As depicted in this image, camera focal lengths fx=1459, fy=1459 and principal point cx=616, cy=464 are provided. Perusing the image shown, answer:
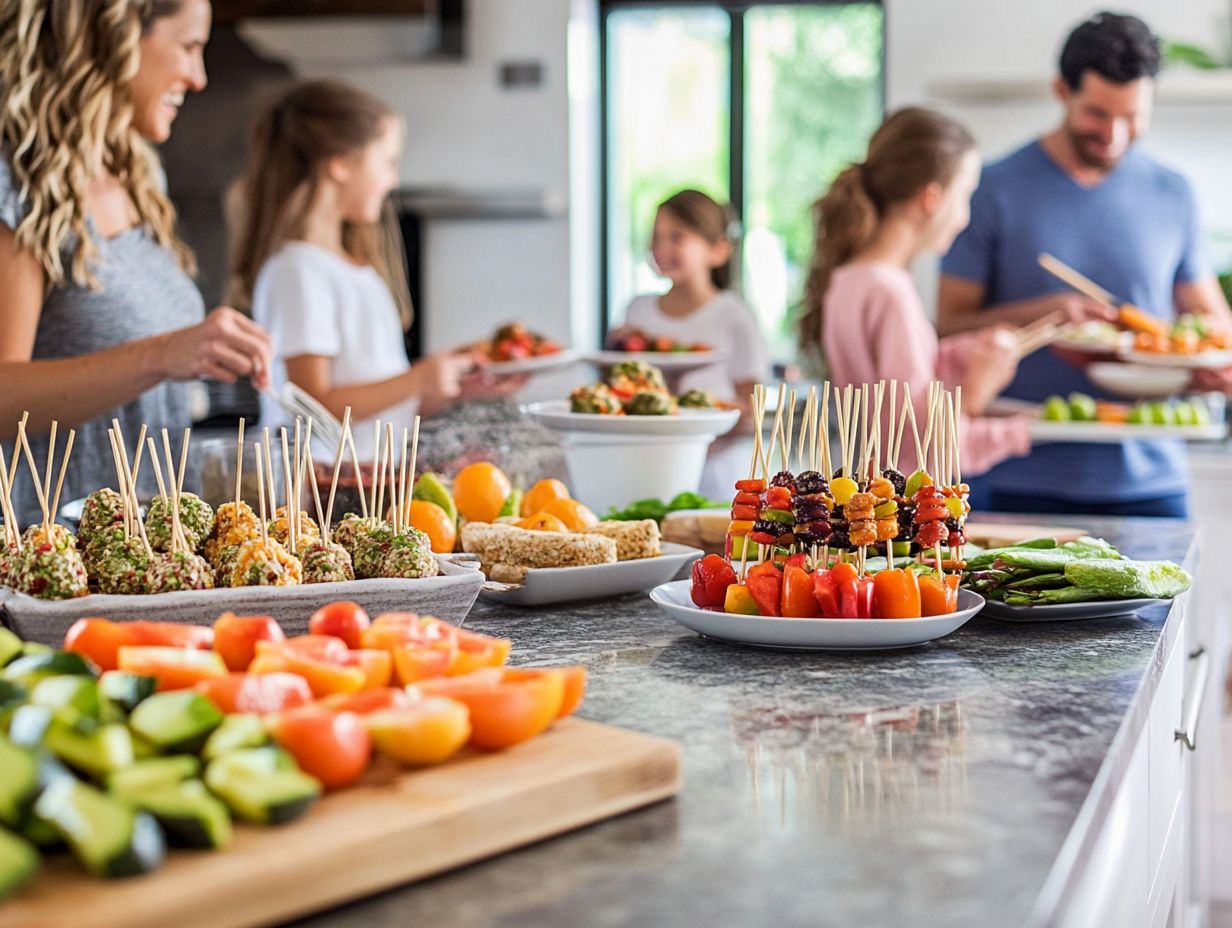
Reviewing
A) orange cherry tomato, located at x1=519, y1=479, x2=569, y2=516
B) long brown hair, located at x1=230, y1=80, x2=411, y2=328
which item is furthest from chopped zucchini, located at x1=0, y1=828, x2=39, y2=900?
long brown hair, located at x1=230, y1=80, x2=411, y2=328

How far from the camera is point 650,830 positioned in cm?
82

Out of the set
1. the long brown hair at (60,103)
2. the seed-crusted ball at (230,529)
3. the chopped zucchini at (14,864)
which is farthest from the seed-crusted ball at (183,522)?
the long brown hair at (60,103)

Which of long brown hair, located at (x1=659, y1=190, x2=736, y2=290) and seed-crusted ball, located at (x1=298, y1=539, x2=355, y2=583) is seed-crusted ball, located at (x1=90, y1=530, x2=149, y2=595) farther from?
long brown hair, located at (x1=659, y1=190, x2=736, y2=290)

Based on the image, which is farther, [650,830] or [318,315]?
[318,315]

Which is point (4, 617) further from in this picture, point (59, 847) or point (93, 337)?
point (93, 337)

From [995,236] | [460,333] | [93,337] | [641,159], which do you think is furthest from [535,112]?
[93,337]

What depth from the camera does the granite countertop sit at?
719mm

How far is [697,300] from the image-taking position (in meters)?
4.46

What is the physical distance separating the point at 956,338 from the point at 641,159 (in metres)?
2.56

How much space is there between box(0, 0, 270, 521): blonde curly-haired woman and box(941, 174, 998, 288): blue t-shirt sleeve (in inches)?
68.1

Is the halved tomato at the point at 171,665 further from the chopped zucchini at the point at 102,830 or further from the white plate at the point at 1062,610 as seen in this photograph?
the white plate at the point at 1062,610

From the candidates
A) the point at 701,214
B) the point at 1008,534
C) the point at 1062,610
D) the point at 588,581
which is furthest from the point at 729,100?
the point at 1062,610

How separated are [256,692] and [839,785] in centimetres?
35

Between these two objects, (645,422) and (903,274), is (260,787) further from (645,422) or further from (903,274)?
(903,274)
